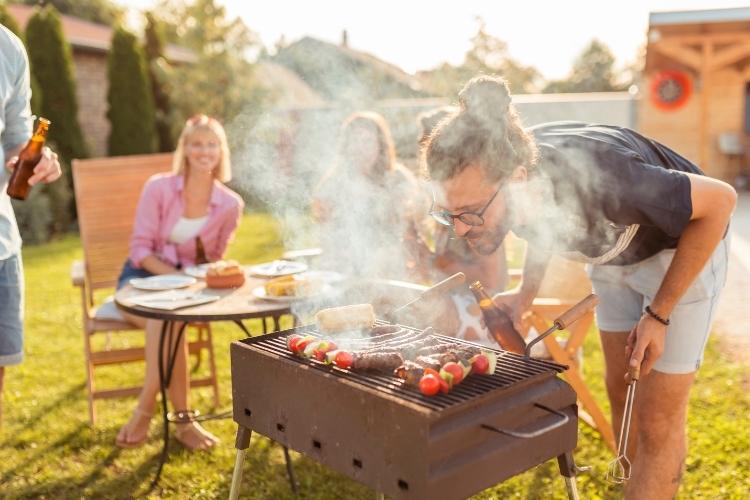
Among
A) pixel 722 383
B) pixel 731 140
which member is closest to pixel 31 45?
pixel 722 383

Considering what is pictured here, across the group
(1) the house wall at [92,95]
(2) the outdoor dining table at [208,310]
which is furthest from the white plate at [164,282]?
(1) the house wall at [92,95]

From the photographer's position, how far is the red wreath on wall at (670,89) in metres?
15.3

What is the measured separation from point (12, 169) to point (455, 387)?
2.33 m

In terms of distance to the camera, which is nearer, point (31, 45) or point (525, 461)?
point (525, 461)

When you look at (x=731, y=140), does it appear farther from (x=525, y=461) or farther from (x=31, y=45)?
(x=525, y=461)

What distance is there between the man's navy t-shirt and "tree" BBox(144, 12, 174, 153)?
14371 millimetres

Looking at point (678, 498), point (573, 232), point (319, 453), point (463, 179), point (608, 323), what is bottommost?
point (678, 498)

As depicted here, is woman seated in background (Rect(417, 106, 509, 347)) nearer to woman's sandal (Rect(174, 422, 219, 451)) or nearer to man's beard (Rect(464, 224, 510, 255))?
man's beard (Rect(464, 224, 510, 255))

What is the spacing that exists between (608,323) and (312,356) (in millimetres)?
1305

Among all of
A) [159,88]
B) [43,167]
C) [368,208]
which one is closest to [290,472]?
[43,167]

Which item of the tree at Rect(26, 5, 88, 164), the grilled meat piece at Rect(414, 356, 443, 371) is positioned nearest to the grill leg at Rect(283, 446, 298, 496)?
the grilled meat piece at Rect(414, 356, 443, 371)

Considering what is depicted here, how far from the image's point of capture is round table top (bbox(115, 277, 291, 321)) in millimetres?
3080

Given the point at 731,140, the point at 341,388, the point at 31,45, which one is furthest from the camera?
the point at 731,140

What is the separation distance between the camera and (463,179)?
226 cm
